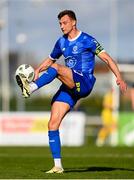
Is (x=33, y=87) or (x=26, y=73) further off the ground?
(x=26, y=73)

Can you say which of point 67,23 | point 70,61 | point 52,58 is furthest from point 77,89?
point 67,23

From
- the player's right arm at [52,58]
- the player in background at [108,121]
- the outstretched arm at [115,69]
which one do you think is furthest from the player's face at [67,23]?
the player in background at [108,121]

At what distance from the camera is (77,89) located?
12.8 m

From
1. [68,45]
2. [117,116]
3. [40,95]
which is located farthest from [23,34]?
[68,45]

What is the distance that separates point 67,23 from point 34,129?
690 inches

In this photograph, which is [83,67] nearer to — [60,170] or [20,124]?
[60,170]

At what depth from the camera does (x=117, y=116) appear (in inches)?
A: 1265

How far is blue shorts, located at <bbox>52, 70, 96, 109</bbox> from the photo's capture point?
501 inches

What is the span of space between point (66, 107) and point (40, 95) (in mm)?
28468

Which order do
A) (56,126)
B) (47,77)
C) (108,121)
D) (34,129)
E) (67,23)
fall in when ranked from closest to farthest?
(47,77) < (67,23) < (56,126) < (34,129) < (108,121)

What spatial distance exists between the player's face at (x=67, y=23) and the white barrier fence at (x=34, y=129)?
17.0 meters

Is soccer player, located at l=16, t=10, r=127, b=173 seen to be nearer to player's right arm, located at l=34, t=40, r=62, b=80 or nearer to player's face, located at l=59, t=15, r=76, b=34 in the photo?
player's face, located at l=59, t=15, r=76, b=34

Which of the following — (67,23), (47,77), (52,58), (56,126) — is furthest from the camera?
(52,58)

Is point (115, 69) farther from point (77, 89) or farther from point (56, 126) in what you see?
point (56, 126)
